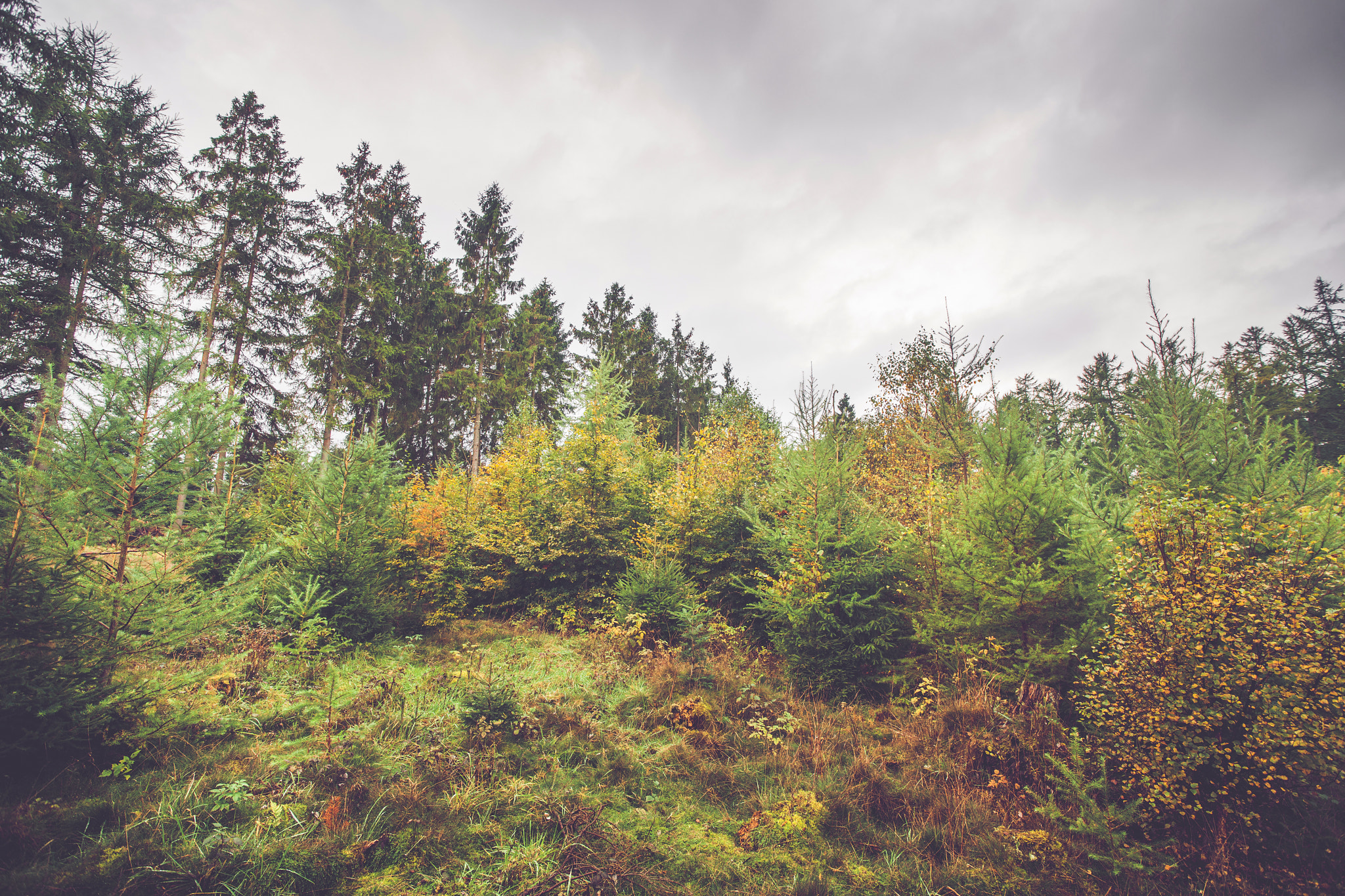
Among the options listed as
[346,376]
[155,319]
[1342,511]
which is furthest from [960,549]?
[346,376]

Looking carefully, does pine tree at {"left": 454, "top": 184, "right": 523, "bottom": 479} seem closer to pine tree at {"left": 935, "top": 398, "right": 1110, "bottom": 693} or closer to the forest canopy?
the forest canopy

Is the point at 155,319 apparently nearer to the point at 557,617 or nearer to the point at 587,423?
the point at 587,423

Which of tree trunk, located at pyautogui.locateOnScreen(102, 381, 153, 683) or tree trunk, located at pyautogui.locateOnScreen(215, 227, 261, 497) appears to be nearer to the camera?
tree trunk, located at pyautogui.locateOnScreen(102, 381, 153, 683)

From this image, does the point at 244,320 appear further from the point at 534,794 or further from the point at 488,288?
the point at 534,794

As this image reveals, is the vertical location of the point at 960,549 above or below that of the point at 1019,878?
above

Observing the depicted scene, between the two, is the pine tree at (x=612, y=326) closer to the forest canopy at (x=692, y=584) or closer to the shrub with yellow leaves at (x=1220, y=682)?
the forest canopy at (x=692, y=584)

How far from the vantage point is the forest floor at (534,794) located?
3.40 meters

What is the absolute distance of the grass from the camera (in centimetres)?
340

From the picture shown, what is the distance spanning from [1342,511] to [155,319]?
54.7ft

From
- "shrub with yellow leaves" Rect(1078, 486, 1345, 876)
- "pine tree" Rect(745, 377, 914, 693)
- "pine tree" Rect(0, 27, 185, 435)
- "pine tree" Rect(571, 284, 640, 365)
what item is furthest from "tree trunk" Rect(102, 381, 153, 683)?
"pine tree" Rect(571, 284, 640, 365)

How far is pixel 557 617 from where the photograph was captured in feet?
35.3

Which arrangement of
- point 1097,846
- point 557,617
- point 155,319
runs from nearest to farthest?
point 1097,846, point 155,319, point 557,617

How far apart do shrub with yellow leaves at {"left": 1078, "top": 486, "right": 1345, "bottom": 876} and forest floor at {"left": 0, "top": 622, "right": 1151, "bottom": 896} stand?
3.33 feet

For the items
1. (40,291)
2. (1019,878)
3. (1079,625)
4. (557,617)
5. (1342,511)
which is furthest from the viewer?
(40,291)
